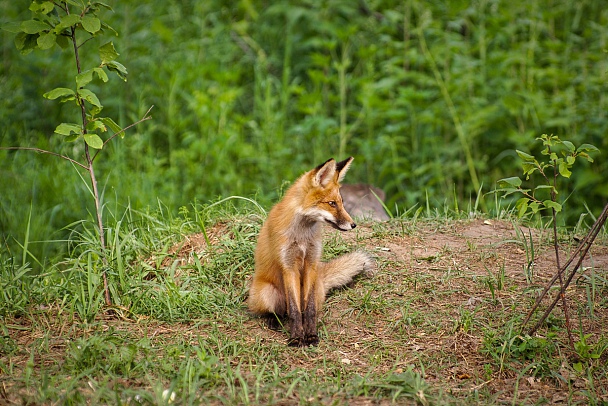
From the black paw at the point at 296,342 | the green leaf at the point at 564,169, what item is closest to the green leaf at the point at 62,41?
the black paw at the point at 296,342

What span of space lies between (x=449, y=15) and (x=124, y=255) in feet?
18.1

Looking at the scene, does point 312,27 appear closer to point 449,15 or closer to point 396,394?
point 449,15

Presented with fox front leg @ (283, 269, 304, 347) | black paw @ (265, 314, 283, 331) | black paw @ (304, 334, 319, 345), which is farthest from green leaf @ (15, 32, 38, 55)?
black paw @ (304, 334, 319, 345)

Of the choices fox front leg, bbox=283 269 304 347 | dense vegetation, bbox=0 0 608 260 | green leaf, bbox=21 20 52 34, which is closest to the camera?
green leaf, bbox=21 20 52 34

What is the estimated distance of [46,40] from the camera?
165 inches

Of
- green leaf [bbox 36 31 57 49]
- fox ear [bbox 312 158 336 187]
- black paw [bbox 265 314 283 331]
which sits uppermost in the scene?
green leaf [bbox 36 31 57 49]

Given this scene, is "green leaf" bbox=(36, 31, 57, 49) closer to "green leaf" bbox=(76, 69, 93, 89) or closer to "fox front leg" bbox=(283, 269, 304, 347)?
"green leaf" bbox=(76, 69, 93, 89)

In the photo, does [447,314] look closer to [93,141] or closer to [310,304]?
[310,304]

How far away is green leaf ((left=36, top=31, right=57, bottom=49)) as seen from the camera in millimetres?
4160

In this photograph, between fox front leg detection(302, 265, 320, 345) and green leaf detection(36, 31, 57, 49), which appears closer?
green leaf detection(36, 31, 57, 49)

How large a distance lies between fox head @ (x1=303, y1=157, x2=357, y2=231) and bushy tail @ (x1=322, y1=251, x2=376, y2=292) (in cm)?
49

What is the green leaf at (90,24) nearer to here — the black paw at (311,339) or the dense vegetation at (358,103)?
the black paw at (311,339)

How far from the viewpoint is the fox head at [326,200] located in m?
4.43

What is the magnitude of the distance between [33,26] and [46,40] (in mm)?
111
